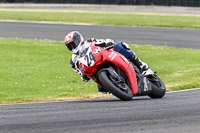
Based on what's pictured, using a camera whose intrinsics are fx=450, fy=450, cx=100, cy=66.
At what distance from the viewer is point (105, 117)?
23.1ft

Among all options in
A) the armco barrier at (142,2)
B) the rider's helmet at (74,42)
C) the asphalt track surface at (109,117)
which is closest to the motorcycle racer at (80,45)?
the rider's helmet at (74,42)

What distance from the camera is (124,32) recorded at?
1193 inches

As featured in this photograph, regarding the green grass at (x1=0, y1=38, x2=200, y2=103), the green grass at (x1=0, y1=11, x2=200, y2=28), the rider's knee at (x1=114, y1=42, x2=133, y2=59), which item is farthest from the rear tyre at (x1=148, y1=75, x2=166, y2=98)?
the green grass at (x1=0, y1=11, x2=200, y2=28)

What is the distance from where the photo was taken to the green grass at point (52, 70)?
12823 millimetres

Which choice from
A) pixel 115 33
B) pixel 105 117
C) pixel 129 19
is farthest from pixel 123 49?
pixel 129 19

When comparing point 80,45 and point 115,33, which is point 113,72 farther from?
point 115,33

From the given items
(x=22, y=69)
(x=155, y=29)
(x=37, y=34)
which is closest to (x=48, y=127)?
(x=22, y=69)

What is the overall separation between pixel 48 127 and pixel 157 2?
43.6 meters

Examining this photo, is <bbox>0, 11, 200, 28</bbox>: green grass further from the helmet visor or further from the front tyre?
the front tyre

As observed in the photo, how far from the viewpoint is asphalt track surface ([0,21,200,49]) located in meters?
26.3

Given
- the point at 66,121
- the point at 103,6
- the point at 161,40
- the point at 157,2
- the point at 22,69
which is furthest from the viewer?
the point at 103,6

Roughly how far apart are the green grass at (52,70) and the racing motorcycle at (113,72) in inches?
82.8

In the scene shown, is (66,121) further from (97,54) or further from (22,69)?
(22,69)

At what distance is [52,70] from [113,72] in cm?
842
